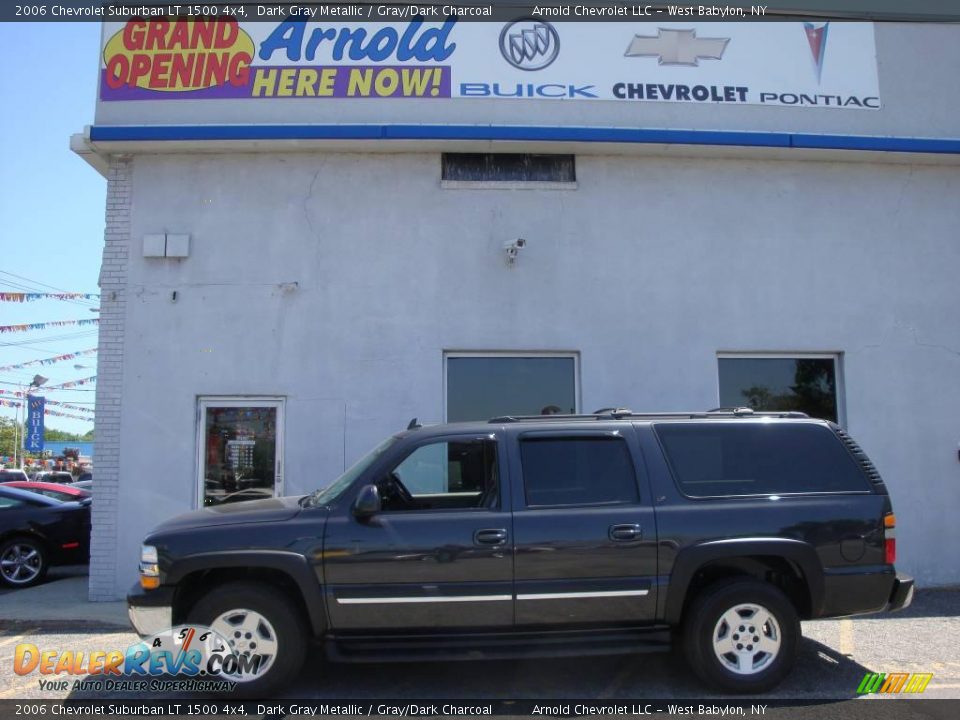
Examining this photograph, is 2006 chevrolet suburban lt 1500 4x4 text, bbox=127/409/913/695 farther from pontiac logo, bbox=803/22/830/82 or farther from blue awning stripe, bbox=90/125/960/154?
pontiac logo, bbox=803/22/830/82

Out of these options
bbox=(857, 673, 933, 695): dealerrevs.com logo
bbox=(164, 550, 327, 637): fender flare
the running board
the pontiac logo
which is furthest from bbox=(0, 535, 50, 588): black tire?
the pontiac logo

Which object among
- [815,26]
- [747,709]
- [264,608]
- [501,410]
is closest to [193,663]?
[264,608]

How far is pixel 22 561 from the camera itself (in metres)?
10.1

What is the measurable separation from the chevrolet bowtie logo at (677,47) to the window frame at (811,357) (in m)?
3.61

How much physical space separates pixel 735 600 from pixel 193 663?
144 inches

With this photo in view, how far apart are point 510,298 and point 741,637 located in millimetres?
4737

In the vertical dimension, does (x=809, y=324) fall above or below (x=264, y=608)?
above

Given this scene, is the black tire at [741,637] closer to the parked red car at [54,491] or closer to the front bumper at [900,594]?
the front bumper at [900,594]

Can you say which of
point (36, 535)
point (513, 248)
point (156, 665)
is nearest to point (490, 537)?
point (156, 665)

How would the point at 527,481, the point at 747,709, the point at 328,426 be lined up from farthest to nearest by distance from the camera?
the point at 328,426 → the point at 527,481 → the point at 747,709

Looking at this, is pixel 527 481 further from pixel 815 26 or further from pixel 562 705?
pixel 815 26

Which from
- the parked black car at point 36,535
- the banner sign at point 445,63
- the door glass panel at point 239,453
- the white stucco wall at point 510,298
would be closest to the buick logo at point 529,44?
the banner sign at point 445,63

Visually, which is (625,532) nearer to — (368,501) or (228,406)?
(368,501)

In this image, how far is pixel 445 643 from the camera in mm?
5070
